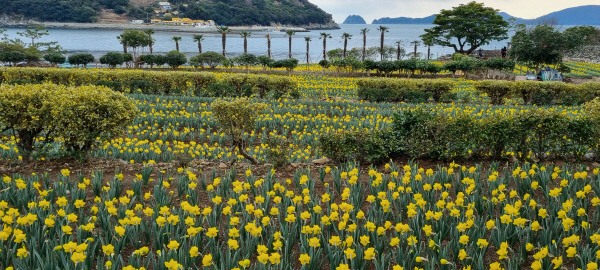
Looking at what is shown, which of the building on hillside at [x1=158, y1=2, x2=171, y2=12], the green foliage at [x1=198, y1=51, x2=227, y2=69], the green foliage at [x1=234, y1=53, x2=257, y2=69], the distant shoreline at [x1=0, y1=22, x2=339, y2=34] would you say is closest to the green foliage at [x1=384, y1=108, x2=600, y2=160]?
the green foliage at [x1=234, y1=53, x2=257, y2=69]

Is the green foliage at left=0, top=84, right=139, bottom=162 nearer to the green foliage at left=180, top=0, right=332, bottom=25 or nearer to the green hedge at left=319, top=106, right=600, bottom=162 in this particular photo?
the green hedge at left=319, top=106, right=600, bottom=162

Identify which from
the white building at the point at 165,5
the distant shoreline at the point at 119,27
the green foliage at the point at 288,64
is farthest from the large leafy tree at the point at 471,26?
the white building at the point at 165,5

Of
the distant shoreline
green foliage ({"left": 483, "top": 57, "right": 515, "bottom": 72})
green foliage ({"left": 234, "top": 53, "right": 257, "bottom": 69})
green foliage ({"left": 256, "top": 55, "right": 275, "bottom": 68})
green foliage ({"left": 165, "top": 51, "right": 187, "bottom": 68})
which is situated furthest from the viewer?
the distant shoreline

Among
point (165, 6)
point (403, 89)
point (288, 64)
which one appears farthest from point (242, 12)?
point (403, 89)

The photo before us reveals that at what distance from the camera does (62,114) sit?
19.7 feet

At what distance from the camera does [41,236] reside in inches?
138

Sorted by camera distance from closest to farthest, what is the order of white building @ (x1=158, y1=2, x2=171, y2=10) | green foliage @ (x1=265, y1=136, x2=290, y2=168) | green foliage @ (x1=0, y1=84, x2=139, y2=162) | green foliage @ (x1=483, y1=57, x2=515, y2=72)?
green foliage @ (x1=0, y1=84, x2=139, y2=162) → green foliage @ (x1=265, y1=136, x2=290, y2=168) → green foliage @ (x1=483, y1=57, x2=515, y2=72) → white building @ (x1=158, y1=2, x2=171, y2=10)

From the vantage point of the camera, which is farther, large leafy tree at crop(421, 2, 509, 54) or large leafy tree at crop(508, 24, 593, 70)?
large leafy tree at crop(421, 2, 509, 54)

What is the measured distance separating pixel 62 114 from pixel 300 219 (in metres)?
4.22

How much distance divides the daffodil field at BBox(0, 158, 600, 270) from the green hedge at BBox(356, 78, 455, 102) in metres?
12.3

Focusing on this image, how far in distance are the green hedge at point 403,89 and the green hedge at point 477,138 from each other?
411 inches

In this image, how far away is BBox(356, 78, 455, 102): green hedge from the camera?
17.1m

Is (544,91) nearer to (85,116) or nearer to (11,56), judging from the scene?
(85,116)

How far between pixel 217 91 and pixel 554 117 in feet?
42.4
